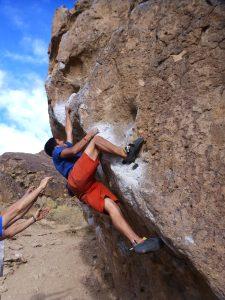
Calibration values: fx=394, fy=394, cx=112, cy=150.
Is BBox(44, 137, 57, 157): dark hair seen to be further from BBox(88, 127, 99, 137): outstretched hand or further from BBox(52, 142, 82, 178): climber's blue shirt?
BBox(88, 127, 99, 137): outstretched hand

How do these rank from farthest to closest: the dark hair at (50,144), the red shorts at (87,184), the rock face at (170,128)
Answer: the dark hair at (50,144), the red shorts at (87,184), the rock face at (170,128)

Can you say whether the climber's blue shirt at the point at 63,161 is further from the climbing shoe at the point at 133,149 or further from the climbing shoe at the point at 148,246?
the climbing shoe at the point at 148,246

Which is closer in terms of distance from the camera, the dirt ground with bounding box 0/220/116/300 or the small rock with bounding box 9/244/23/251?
the dirt ground with bounding box 0/220/116/300

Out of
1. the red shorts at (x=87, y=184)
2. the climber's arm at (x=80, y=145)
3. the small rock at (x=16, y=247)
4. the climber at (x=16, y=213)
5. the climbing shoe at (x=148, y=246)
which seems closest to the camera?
the climbing shoe at (x=148, y=246)

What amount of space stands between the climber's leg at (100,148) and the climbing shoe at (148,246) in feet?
3.41

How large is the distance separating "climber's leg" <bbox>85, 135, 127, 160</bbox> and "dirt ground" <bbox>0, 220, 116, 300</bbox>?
341 cm

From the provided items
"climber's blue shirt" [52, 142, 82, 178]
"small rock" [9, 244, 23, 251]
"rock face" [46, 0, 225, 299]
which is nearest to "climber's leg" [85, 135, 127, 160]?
"rock face" [46, 0, 225, 299]

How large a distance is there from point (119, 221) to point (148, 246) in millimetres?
646

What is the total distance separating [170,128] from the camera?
14.7ft

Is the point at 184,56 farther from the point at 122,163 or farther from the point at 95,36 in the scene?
the point at 95,36

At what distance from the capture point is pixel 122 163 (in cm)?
485

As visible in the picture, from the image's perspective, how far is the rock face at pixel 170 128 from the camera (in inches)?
153

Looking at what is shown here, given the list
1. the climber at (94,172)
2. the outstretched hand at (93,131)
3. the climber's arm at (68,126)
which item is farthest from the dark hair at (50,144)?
the outstretched hand at (93,131)

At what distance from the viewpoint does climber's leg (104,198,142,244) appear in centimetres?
463
